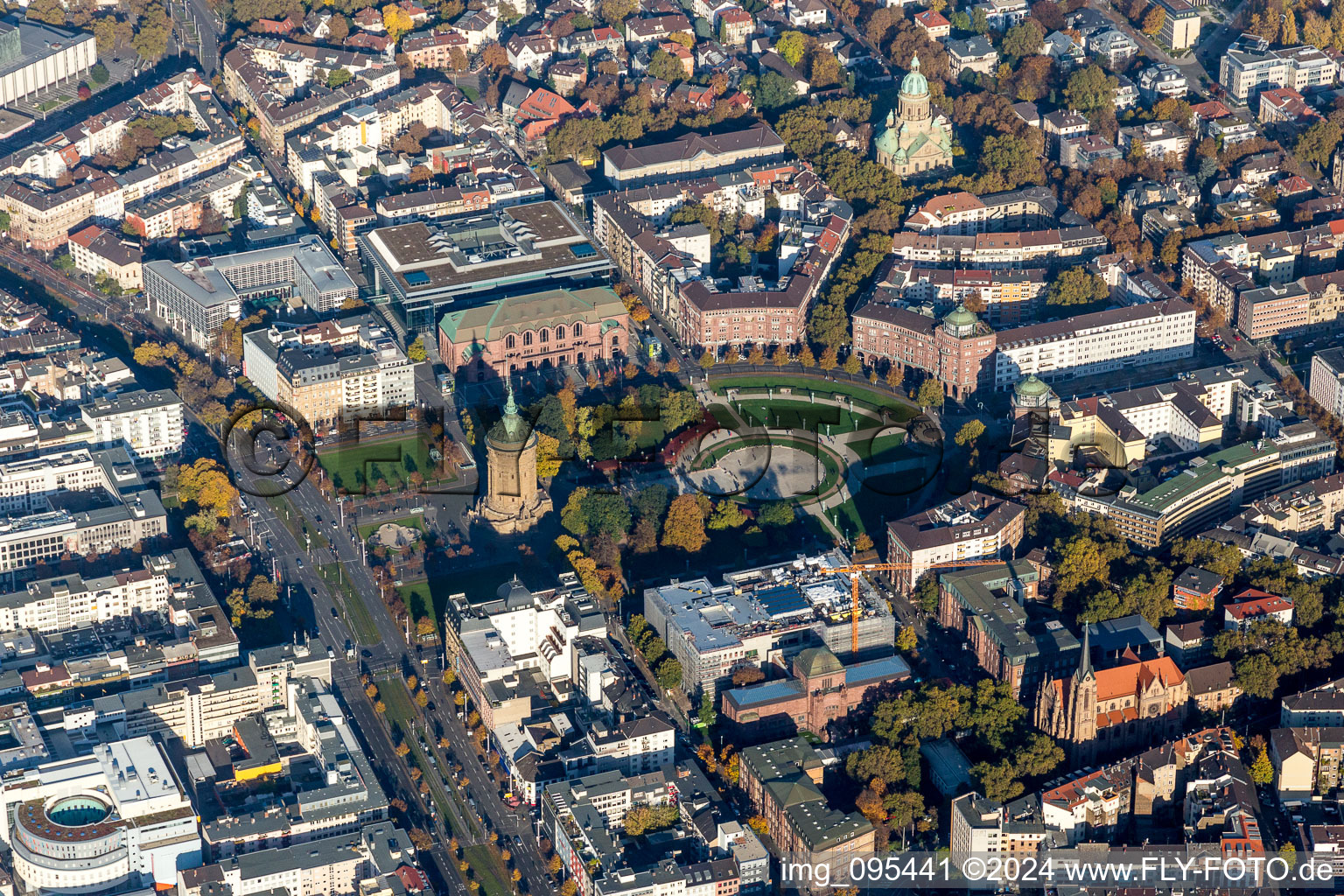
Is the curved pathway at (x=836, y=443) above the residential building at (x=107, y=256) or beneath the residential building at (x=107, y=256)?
beneath

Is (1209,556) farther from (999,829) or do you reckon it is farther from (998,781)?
(999,829)

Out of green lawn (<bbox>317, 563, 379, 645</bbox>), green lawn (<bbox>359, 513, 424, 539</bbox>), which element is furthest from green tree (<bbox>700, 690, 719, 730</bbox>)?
green lawn (<bbox>359, 513, 424, 539</bbox>)

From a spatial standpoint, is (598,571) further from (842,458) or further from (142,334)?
(142,334)

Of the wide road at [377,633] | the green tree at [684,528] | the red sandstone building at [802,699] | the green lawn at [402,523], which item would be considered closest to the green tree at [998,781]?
the red sandstone building at [802,699]

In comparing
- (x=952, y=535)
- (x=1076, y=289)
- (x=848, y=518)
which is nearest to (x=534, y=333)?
(x=848, y=518)

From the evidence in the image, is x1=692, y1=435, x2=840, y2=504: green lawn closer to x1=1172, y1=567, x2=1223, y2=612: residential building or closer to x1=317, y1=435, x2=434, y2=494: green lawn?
x1=317, y1=435, x2=434, y2=494: green lawn

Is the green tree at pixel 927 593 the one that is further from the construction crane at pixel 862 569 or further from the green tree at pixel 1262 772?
the green tree at pixel 1262 772

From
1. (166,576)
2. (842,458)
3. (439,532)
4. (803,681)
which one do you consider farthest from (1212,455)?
(166,576)
